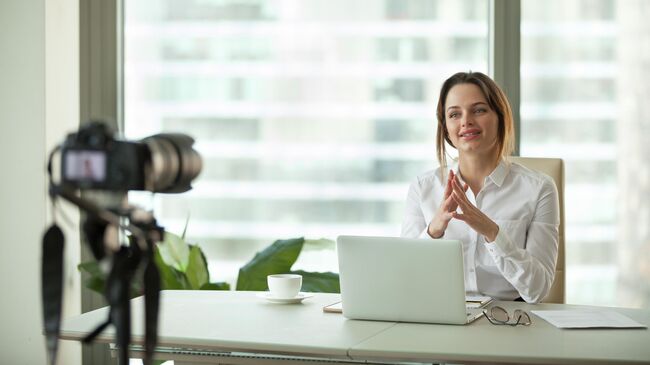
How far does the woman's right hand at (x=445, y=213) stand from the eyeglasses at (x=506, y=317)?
351 millimetres

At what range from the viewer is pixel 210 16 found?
150 inches

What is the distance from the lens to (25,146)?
368 cm

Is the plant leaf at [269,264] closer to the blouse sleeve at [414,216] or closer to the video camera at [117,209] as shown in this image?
the blouse sleeve at [414,216]

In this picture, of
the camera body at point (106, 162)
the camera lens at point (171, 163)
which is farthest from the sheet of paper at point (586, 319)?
the camera body at point (106, 162)

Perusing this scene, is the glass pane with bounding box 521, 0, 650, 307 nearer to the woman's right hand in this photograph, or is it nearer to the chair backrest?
the chair backrest

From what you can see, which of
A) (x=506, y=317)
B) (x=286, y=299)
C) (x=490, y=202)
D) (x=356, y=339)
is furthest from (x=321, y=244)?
(x=356, y=339)

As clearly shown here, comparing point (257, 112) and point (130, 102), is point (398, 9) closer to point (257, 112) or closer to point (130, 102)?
point (257, 112)

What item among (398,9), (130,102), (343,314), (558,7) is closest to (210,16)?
(130,102)

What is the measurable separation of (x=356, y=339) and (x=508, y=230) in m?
1.02

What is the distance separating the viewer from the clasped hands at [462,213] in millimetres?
2373

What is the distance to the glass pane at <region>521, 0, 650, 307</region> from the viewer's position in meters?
3.55

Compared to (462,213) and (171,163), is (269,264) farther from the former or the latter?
(171,163)

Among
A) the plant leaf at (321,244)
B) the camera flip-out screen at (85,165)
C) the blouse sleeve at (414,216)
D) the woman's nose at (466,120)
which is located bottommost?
the plant leaf at (321,244)

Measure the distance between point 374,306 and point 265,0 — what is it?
2091 millimetres
